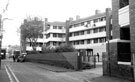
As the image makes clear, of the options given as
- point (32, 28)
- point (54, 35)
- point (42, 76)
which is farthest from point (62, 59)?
point (54, 35)

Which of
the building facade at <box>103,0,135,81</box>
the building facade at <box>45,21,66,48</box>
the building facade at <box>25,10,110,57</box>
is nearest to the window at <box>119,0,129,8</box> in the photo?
the building facade at <box>103,0,135,81</box>

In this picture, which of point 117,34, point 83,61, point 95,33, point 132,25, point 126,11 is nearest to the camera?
point 132,25

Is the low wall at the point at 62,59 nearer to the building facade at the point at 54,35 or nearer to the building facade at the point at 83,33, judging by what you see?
the building facade at the point at 83,33

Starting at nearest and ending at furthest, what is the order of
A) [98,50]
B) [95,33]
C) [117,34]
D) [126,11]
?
[126,11], [117,34], [98,50], [95,33]

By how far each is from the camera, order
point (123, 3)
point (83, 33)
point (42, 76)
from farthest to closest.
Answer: point (83, 33), point (42, 76), point (123, 3)

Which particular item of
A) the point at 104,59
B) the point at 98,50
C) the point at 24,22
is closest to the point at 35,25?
the point at 24,22

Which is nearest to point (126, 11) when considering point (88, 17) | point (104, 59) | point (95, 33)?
point (104, 59)

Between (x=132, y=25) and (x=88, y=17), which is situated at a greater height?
(x=88, y=17)

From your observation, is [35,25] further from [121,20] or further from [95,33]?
[121,20]

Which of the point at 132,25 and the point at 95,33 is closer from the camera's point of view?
the point at 132,25

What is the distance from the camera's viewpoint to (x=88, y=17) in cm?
6875

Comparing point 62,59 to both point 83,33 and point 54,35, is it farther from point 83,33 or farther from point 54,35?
point 54,35

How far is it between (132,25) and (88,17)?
52238 millimetres

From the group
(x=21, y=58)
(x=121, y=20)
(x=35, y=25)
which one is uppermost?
(x=35, y=25)
